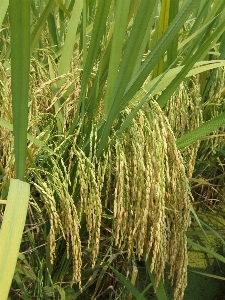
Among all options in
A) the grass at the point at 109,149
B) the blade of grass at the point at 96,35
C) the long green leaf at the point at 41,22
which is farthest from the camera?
the long green leaf at the point at 41,22

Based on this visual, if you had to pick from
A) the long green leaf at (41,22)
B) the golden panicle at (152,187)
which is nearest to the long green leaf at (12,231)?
the golden panicle at (152,187)

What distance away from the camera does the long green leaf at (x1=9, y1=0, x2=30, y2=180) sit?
89cm

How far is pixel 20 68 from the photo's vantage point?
3.12 feet

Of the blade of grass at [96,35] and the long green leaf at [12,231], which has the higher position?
the blade of grass at [96,35]

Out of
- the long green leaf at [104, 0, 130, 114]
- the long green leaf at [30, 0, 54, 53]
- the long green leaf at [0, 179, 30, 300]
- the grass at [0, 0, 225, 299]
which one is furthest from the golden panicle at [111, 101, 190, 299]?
the long green leaf at [30, 0, 54, 53]

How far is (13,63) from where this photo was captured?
0.94 m

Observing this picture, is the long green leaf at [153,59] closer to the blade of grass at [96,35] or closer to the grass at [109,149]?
the grass at [109,149]

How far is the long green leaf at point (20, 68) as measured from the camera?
892 mm

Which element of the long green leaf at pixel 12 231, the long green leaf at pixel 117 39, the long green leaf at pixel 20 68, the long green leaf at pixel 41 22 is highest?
the long green leaf at pixel 41 22

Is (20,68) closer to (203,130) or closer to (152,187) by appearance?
(152,187)

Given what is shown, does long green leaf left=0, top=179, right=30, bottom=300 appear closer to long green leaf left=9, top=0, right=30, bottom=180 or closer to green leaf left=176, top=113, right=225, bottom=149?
long green leaf left=9, top=0, right=30, bottom=180

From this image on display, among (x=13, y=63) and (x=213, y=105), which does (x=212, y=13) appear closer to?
(x=213, y=105)

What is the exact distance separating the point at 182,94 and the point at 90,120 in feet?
1.59

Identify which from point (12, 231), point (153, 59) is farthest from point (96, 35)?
point (12, 231)
